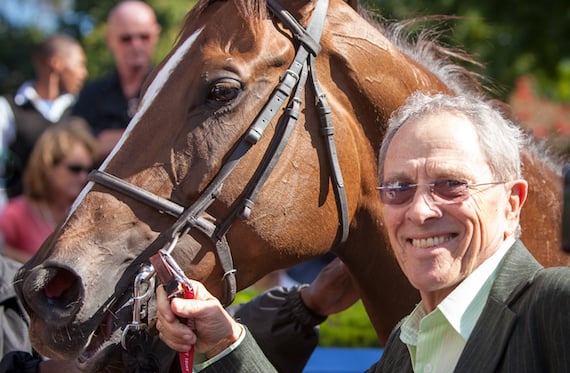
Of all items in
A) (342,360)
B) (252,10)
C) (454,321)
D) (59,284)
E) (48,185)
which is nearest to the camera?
(454,321)

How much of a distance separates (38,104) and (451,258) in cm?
504

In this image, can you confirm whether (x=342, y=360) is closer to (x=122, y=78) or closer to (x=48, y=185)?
(x=48, y=185)

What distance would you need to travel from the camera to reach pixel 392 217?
7.43 feet

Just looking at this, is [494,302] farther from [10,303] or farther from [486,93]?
[10,303]

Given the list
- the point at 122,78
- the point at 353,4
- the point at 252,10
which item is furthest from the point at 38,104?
the point at 252,10

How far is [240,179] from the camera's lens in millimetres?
2850

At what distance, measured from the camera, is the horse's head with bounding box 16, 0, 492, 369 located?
2.68m

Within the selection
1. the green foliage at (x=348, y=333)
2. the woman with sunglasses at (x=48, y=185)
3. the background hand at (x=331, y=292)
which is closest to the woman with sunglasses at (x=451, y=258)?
the background hand at (x=331, y=292)

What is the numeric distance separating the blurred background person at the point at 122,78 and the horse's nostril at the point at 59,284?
3.17m

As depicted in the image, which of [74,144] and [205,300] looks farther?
[74,144]

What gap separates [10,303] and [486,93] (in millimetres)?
1975

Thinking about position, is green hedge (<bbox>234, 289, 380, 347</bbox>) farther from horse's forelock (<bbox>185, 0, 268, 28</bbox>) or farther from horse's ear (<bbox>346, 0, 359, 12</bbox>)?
horse's forelock (<bbox>185, 0, 268, 28</bbox>)

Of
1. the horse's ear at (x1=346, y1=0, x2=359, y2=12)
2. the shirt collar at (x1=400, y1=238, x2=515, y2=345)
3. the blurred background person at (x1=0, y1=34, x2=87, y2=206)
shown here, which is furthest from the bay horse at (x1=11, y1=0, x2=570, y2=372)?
the blurred background person at (x1=0, y1=34, x2=87, y2=206)

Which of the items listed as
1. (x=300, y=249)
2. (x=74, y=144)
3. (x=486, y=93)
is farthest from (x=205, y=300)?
(x=74, y=144)
